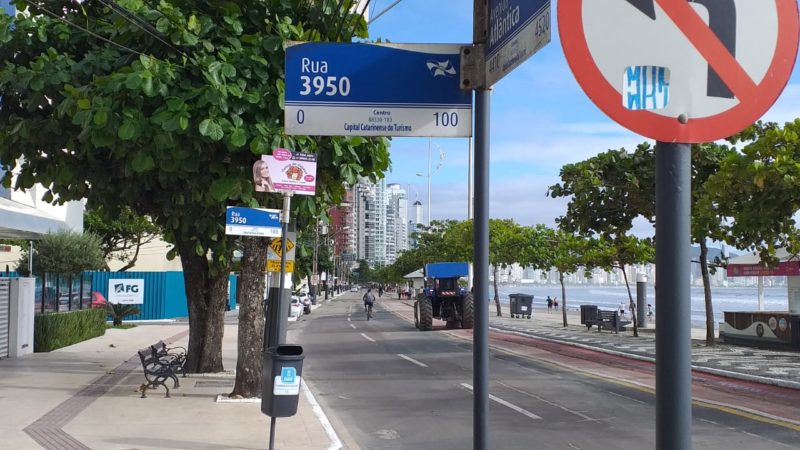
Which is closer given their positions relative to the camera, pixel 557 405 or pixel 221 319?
pixel 557 405

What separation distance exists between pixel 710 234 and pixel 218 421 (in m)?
16.7

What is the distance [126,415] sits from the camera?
11.1 m

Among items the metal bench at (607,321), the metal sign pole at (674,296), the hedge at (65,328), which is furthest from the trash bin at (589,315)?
→ the metal sign pole at (674,296)

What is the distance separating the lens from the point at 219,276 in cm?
1620

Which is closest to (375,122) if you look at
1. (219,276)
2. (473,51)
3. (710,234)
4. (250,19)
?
(473,51)

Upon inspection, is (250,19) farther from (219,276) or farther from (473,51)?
(473,51)

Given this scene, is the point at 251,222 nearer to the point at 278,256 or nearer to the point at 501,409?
the point at 278,256

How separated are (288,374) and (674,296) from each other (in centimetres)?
696

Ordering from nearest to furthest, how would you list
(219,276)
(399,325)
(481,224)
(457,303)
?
(481,224) → (219,276) → (457,303) → (399,325)

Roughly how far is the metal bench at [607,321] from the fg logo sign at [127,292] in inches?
760

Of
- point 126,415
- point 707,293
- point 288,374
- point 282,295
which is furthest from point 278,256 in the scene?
point 707,293

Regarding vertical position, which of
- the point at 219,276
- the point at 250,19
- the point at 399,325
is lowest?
the point at 399,325

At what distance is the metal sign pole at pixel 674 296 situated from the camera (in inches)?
80.7

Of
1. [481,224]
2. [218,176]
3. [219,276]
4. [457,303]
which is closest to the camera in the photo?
[481,224]
